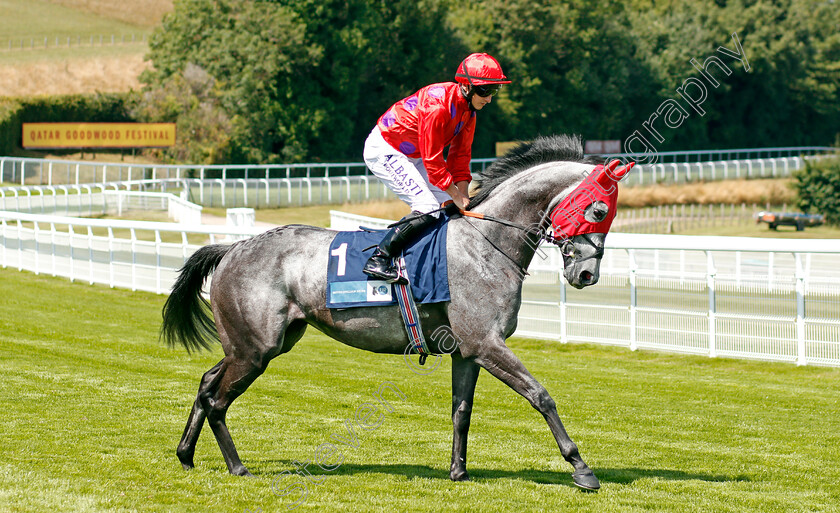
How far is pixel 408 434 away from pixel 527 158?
2.39 m

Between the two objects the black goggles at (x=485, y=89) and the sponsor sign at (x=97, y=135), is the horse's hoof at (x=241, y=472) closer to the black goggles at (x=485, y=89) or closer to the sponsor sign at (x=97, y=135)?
the black goggles at (x=485, y=89)

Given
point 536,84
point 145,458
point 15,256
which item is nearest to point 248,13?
point 536,84

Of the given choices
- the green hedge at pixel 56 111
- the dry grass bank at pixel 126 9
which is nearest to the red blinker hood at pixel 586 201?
the green hedge at pixel 56 111

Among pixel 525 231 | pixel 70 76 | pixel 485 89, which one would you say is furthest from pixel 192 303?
pixel 70 76

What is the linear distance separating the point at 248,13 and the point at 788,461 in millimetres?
41667

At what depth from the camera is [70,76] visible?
58656 millimetres

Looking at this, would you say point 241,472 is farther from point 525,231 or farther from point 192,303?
point 525,231

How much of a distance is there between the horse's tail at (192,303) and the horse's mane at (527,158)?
176 cm

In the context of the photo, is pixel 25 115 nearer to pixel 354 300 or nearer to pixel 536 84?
pixel 536 84

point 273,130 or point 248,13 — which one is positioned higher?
point 248,13

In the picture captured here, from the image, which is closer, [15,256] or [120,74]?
[15,256]

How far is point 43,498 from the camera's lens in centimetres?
498

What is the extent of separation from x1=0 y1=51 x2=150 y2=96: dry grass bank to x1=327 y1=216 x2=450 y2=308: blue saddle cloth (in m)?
53.5

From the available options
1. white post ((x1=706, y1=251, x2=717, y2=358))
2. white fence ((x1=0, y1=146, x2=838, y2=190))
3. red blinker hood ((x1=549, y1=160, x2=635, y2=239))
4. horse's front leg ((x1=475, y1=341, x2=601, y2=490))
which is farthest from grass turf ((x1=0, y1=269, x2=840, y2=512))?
white fence ((x1=0, y1=146, x2=838, y2=190))
